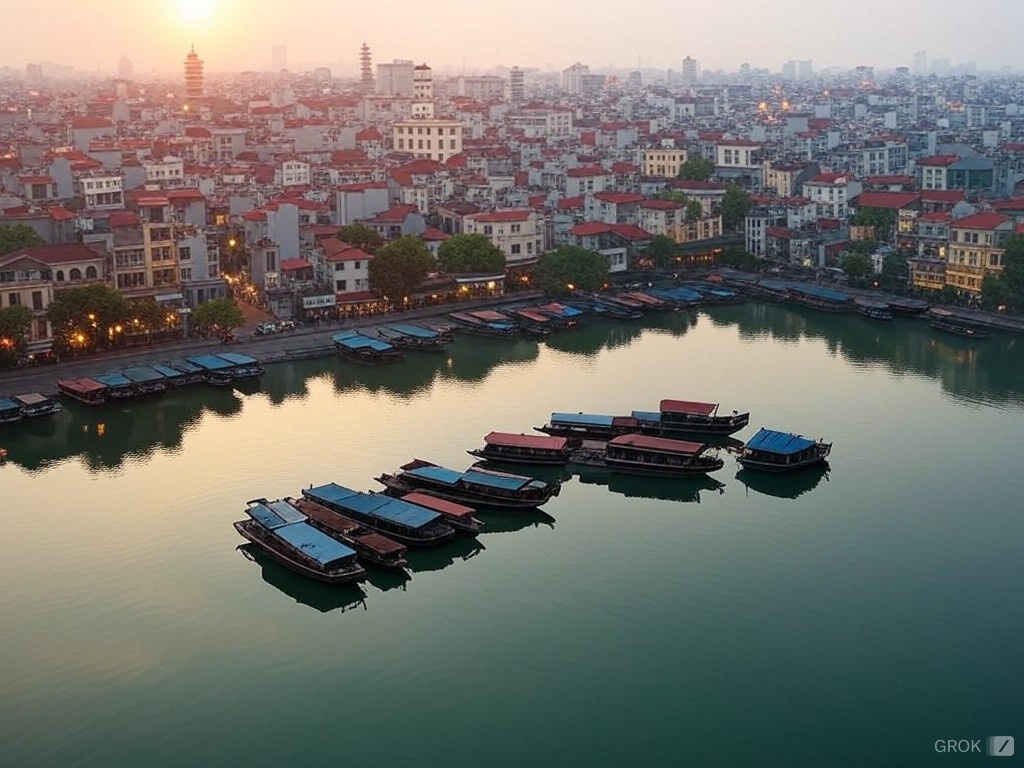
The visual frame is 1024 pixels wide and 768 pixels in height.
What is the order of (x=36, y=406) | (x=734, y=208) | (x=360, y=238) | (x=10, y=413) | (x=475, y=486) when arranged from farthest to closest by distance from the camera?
Answer: 1. (x=734, y=208)
2. (x=360, y=238)
3. (x=36, y=406)
4. (x=10, y=413)
5. (x=475, y=486)

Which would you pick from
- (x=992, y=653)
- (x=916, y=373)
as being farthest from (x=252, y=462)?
(x=916, y=373)

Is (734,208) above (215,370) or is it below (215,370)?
above

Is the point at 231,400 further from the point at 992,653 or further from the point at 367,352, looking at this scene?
the point at 992,653

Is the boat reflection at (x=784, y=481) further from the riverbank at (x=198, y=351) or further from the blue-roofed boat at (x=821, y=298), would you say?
the blue-roofed boat at (x=821, y=298)

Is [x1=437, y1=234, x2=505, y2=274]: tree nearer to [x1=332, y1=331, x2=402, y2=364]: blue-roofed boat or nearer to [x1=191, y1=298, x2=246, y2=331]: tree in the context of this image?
[x1=332, y1=331, x2=402, y2=364]: blue-roofed boat

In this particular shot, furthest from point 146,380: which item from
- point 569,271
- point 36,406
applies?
point 569,271

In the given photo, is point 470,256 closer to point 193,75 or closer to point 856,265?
point 856,265

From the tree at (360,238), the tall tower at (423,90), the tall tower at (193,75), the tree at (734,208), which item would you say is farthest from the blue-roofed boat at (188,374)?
the tall tower at (193,75)

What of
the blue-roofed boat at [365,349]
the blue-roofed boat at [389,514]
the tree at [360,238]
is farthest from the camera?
the tree at [360,238]
